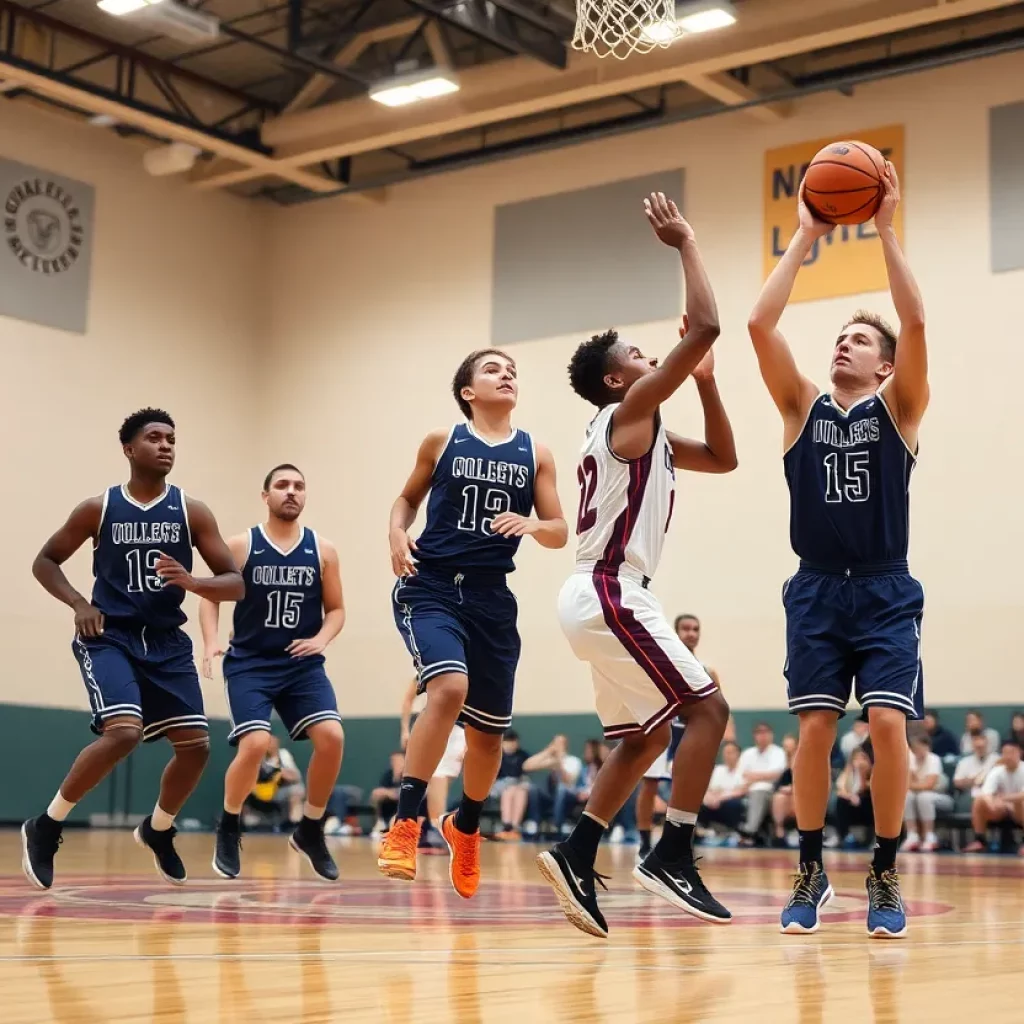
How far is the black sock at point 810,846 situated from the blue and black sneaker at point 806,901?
0.8 inches

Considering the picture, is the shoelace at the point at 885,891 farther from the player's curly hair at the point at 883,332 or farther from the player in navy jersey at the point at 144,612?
the player in navy jersey at the point at 144,612

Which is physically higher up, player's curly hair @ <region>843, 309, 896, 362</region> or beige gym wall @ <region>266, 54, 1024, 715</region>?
beige gym wall @ <region>266, 54, 1024, 715</region>

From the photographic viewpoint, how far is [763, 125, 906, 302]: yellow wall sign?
16.2m

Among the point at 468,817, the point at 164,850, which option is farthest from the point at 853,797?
the point at 468,817

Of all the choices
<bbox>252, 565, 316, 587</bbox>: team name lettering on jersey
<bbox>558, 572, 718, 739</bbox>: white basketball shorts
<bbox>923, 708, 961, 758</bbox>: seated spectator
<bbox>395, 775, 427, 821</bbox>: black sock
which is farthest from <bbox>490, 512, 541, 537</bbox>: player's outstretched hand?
<bbox>923, 708, 961, 758</bbox>: seated spectator

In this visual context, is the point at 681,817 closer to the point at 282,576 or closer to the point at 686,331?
the point at 686,331

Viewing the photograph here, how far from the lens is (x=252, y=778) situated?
769 cm

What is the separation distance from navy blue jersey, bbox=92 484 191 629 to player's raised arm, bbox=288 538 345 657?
0.72 metres

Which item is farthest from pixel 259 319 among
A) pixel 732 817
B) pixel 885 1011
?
pixel 885 1011

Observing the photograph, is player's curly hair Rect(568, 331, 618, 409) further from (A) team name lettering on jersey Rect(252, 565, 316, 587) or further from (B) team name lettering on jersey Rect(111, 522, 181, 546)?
(A) team name lettering on jersey Rect(252, 565, 316, 587)

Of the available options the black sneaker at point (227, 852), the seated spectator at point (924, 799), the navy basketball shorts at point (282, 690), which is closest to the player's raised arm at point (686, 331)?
the navy basketball shorts at point (282, 690)

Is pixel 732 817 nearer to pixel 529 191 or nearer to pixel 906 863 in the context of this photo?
pixel 906 863

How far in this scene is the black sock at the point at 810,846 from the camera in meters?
5.23

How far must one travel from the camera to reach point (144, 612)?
23.3 feet
